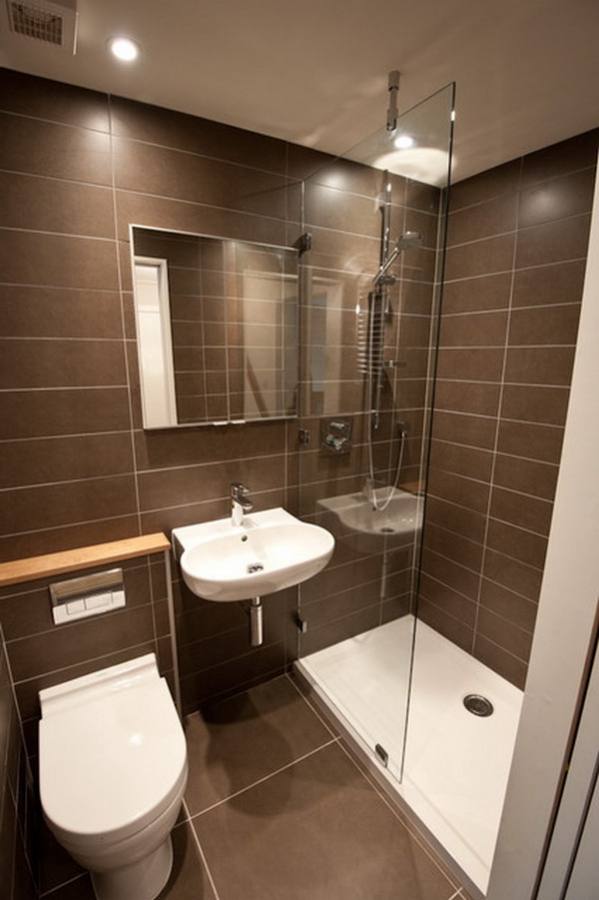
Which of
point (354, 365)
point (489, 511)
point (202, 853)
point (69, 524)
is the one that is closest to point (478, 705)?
point (489, 511)

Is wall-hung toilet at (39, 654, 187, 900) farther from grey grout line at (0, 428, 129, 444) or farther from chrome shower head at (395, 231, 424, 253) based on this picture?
chrome shower head at (395, 231, 424, 253)

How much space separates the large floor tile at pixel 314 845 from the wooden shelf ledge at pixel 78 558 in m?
1.04

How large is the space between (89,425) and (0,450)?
0.29 meters

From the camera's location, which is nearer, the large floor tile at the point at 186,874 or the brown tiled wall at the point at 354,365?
the large floor tile at the point at 186,874

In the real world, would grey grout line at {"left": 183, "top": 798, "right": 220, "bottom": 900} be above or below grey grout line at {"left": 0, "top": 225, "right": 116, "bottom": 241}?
below

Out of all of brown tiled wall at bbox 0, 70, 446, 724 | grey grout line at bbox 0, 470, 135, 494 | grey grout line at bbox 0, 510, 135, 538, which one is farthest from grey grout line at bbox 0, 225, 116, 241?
grey grout line at bbox 0, 510, 135, 538

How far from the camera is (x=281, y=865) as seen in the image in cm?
141

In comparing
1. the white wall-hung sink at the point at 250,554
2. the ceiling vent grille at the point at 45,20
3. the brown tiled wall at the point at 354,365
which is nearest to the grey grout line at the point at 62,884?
the white wall-hung sink at the point at 250,554

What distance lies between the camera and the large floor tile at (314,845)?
1.35m

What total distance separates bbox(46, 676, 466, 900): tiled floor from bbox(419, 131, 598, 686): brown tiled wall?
0.99m

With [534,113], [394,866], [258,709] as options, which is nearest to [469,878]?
[394,866]

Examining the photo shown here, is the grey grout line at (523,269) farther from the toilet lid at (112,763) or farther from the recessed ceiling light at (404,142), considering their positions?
the toilet lid at (112,763)

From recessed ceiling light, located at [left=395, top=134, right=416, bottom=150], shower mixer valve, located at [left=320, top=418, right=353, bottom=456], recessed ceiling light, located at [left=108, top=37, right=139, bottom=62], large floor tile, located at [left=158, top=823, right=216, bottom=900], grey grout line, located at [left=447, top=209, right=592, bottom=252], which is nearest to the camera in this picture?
recessed ceiling light, located at [left=108, top=37, right=139, bottom=62]

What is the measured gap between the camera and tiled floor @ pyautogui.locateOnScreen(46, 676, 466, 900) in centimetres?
135
